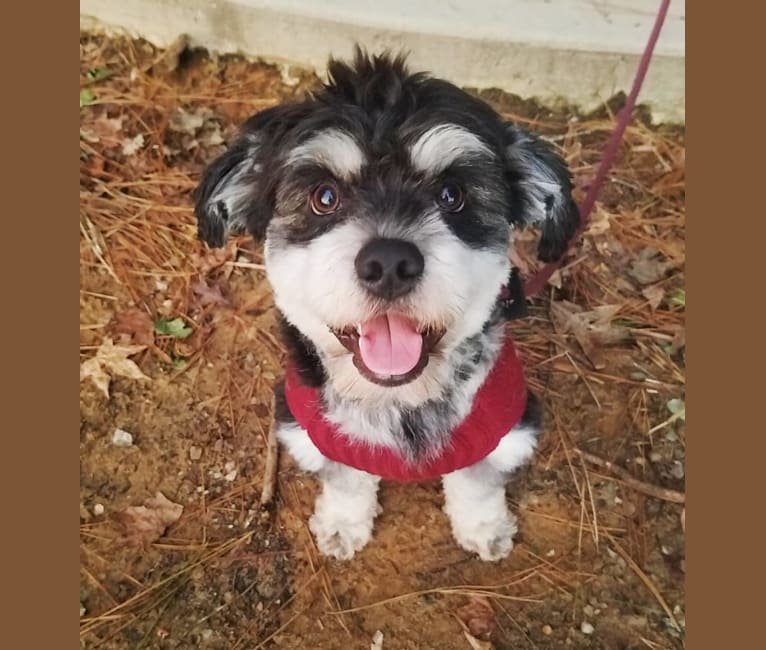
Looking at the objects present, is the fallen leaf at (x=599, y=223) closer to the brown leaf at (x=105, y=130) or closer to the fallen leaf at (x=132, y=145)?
the fallen leaf at (x=132, y=145)

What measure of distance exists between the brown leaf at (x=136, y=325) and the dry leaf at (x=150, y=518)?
763 mm

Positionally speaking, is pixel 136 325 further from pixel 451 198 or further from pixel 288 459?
pixel 451 198

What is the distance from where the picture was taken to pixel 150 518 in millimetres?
3197

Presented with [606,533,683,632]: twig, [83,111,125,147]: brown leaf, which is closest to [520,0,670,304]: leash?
[606,533,683,632]: twig

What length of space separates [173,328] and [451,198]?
1892mm

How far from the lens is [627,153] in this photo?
4141mm

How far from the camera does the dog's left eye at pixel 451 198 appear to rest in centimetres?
220

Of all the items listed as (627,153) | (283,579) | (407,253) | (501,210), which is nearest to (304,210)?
Answer: (407,253)

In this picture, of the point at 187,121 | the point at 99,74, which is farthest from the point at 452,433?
the point at 99,74

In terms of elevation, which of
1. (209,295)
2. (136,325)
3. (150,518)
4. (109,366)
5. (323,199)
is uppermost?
(323,199)

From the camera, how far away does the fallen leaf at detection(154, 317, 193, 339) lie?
143 inches

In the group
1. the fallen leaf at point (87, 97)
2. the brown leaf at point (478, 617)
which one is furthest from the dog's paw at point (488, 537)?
the fallen leaf at point (87, 97)

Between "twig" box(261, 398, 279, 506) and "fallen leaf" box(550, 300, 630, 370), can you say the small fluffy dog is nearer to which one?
"twig" box(261, 398, 279, 506)

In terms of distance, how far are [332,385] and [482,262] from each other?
600 mm
